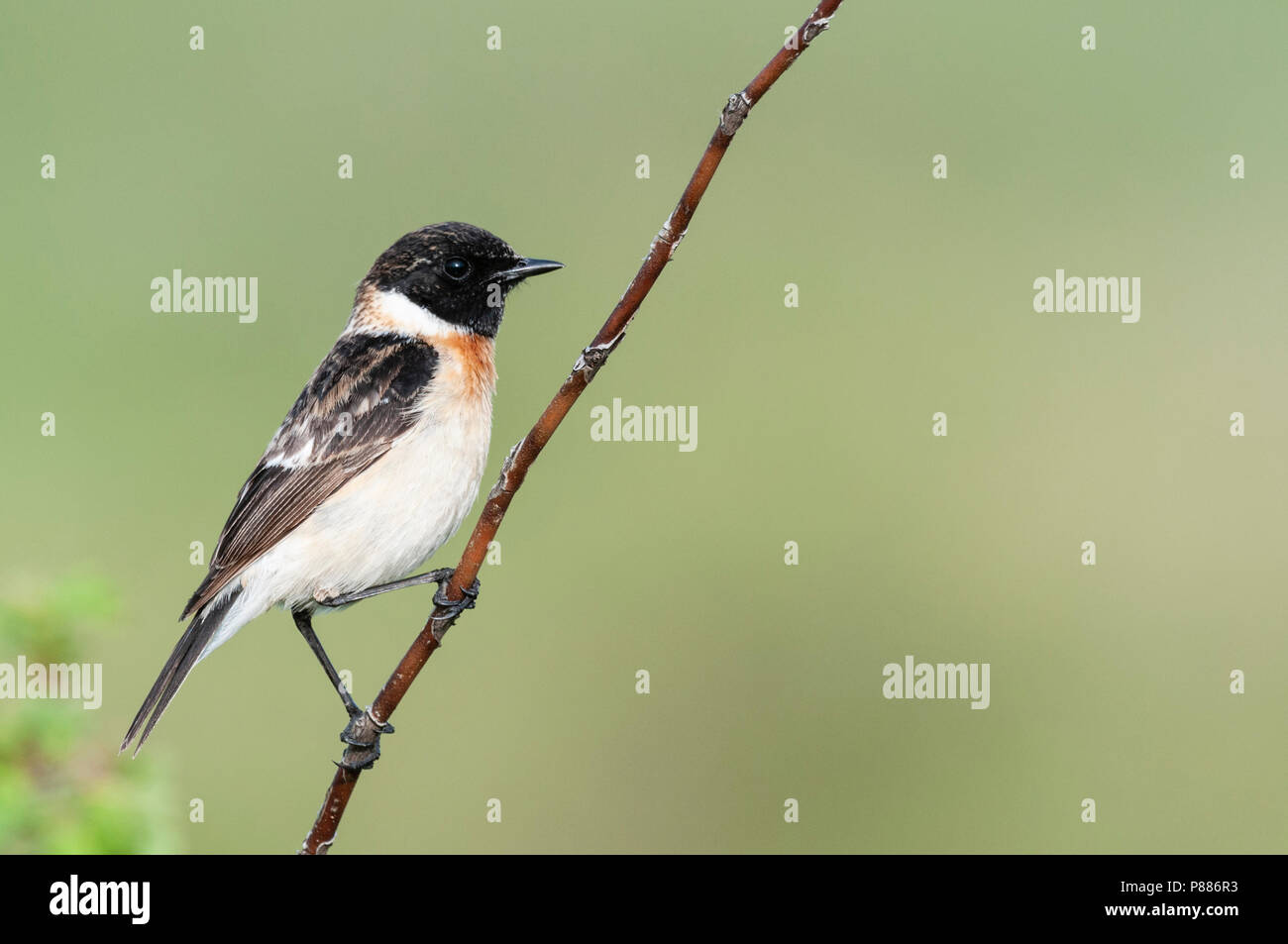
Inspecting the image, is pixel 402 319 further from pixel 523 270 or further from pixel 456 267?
pixel 523 270

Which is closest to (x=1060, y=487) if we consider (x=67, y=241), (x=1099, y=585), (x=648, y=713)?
(x=1099, y=585)

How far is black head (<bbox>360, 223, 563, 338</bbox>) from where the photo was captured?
586 cm

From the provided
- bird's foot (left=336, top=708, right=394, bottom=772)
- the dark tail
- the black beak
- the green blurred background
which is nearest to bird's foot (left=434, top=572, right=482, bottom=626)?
bird's foot (left=336, top=708, right=394, bottom=772)

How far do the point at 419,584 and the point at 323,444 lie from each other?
2.91 feet

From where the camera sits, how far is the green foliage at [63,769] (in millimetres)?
3725

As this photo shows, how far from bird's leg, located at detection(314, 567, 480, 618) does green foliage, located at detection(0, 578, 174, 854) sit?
96 centimetres

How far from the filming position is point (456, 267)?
5883 millimetres

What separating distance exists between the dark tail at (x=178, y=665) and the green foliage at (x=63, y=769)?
261 millimetres

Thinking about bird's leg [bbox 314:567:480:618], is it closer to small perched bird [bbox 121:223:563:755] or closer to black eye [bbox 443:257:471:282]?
small perched bird [bbox 121:223:563:755]

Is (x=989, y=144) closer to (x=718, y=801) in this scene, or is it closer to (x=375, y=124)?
(x=375, y=124)

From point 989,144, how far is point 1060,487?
4634 mm

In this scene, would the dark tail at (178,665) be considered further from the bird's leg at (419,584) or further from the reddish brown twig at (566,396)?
the reddish brown twig at (566,396)

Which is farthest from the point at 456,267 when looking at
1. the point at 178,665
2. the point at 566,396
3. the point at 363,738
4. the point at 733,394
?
the point at 733,394

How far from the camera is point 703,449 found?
41.5ft
